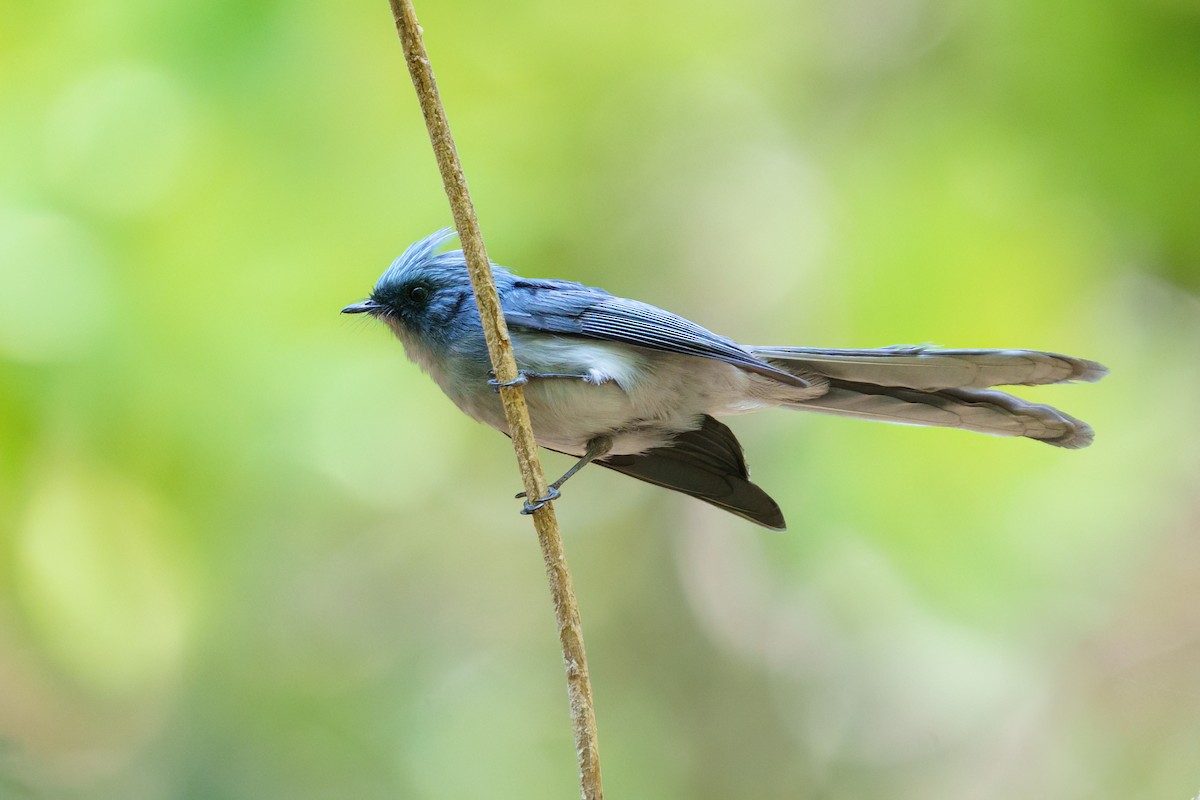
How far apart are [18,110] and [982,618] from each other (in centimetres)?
415

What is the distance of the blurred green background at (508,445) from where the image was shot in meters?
3.88

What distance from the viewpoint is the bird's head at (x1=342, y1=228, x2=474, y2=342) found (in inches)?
108

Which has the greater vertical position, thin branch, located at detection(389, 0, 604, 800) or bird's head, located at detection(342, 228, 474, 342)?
bird's head, located at detection(342, 228, 474, 342)

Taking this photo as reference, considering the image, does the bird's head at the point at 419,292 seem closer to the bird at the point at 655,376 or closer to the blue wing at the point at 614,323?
the bird at the point at 655,376

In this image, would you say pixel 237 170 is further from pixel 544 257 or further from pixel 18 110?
pixel 544 257

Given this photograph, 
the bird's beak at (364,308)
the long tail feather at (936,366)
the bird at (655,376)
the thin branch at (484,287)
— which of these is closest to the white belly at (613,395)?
the bird at (655,376)

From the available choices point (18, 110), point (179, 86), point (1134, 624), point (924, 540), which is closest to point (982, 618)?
point (924, 540)

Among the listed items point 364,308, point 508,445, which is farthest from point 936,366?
point 508,445

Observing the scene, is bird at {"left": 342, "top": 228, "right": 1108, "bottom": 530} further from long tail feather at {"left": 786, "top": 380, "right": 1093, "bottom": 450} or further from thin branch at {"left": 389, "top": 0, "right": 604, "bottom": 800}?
thin branch at {"left": 389, "top": 0, "right": 604, "bottom": 800}

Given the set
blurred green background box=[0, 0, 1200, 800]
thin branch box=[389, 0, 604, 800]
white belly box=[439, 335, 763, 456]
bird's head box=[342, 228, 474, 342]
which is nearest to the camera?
thin branch box=[389, 0, 604, 800]

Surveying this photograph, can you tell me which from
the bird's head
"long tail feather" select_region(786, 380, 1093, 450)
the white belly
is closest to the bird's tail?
"long tail feather" select_region(786, 380, 1093, 450)

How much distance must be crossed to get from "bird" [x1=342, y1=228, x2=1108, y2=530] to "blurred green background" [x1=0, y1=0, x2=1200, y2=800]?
1.20 metres

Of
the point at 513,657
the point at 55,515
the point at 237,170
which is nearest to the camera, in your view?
the point at 55,515

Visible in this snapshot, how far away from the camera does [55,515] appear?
3.87 metres
